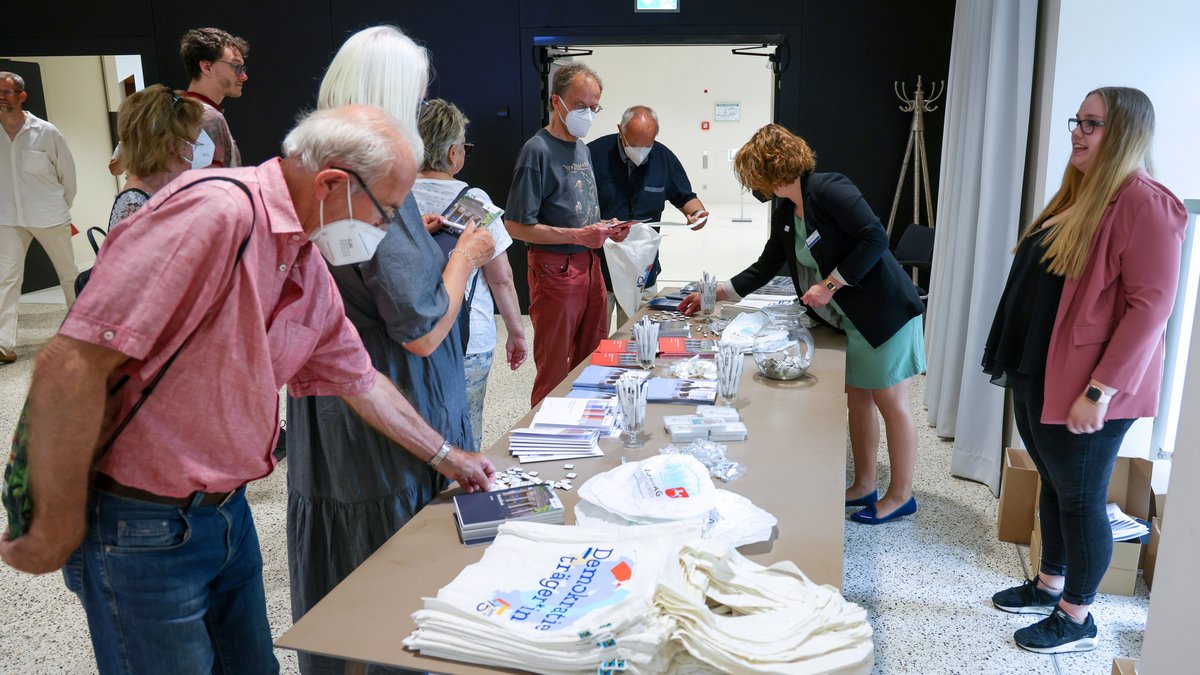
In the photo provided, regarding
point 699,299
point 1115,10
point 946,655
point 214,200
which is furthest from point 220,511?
point 1115,10

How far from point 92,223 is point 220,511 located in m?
9.51

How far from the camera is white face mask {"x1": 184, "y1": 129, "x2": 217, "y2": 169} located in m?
3.26

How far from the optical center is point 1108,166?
2.24 meters

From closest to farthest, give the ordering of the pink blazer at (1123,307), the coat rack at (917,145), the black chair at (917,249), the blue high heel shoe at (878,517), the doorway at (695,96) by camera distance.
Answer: the pink blazer at (1123,307), the blue high heel shoe at (878,517), the black chair at (917,249), the coat rack at (917,145), the doorway at (695,96)

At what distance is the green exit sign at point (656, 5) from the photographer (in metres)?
6.46

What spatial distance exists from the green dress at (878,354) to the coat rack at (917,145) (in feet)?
10.8

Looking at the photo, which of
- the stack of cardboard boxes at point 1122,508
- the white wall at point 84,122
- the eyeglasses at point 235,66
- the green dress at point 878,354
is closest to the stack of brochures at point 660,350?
the green dress at point 878,354

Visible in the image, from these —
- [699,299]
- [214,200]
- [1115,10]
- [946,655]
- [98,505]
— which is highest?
[1115,10]

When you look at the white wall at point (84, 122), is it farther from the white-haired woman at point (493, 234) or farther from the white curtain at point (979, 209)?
the white curtain at point (979, 209)

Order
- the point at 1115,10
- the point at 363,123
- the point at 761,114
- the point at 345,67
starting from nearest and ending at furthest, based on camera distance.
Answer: the point at 363,123 < the point at 345,67 < the point at 1115,10 < the point at 761,114

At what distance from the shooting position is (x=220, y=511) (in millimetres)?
1380

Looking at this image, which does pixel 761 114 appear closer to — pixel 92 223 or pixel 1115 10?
pixel 92 223

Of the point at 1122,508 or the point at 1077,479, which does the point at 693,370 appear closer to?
the point at 1077,479

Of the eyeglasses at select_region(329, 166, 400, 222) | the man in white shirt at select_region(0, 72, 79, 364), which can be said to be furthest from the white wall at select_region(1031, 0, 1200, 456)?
the man in white shirt at select_region(0, 72, 79, 364)
